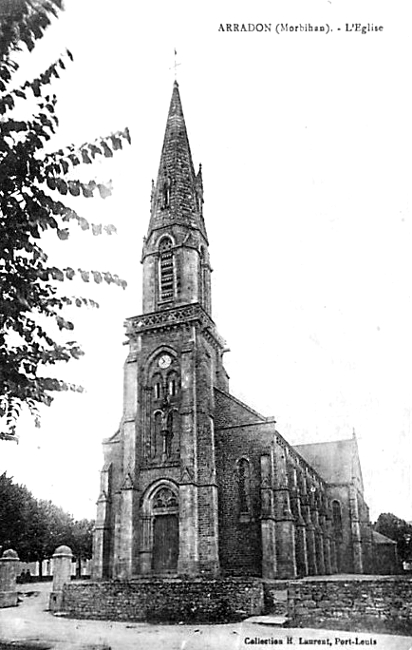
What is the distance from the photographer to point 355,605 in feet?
55.4

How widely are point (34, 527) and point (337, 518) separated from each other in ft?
77.6

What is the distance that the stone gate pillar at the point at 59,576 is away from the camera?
2211 centimetres

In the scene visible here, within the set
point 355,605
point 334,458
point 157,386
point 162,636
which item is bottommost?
point 162,636

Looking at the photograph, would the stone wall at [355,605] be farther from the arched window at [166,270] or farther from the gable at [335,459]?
the gable at [335,459]

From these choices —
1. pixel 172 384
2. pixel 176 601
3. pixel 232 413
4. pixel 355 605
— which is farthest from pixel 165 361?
pixel 355 605

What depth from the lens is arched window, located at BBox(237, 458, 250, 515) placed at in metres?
27.2

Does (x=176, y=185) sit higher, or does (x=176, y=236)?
(x=176, y=185)

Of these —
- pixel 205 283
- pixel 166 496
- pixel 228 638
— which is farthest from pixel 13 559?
pixel 205 283

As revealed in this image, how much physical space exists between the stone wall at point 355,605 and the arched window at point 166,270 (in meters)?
16.5

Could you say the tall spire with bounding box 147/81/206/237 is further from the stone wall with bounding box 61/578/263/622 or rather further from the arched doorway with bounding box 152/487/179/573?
the stone wall with bounding box 61/578/263/622

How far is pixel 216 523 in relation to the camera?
26234mm

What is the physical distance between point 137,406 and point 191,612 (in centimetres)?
1177

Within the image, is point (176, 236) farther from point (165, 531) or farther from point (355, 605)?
point (355, 605)

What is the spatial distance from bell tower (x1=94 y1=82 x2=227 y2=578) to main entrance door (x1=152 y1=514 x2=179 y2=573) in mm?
42
